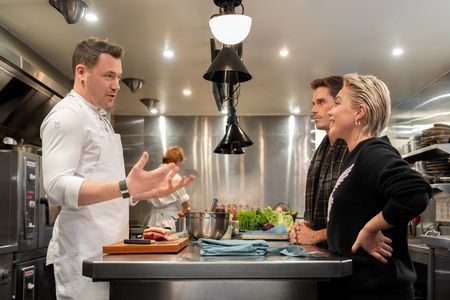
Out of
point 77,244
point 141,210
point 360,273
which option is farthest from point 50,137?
point 141,210

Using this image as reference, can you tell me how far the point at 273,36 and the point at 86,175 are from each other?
120 inches

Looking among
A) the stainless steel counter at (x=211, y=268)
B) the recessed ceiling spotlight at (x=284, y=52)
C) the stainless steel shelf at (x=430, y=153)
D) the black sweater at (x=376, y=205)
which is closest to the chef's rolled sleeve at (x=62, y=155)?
the stainless steel counter at (x=211, y=268)

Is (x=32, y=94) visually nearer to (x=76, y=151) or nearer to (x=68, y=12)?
(x=68, y=12)

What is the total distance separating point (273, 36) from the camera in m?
4.68

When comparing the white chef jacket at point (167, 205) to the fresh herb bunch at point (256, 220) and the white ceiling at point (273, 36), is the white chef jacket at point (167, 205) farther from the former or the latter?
the fresh herb bunch at point (256, 220)

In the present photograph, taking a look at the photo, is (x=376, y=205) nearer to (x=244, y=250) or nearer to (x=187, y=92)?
(x=244, y=250)

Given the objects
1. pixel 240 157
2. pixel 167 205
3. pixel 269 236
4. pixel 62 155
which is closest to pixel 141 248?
pixel 62 155

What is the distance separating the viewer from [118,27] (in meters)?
4.47

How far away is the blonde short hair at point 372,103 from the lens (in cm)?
182

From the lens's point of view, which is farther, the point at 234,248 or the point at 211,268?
the point at 234,248

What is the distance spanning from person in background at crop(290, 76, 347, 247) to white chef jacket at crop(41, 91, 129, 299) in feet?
2.70

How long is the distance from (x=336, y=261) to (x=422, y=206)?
0.30 meters

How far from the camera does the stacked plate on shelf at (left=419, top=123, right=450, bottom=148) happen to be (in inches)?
194

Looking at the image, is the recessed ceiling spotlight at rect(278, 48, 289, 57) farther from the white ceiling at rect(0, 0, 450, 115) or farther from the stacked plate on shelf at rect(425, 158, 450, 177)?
the stacked plate on shelf at rect(425, 158, 450, 177)
